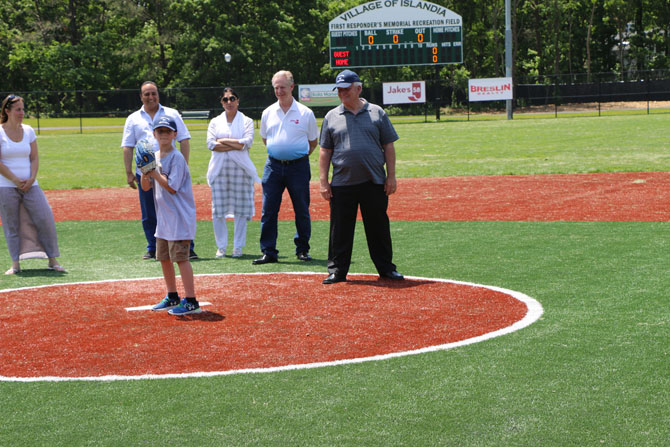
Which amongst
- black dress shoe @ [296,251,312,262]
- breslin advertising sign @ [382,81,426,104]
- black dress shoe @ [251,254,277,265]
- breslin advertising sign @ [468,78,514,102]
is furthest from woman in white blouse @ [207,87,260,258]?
breslin advertising sign @ [468,78,514,102]

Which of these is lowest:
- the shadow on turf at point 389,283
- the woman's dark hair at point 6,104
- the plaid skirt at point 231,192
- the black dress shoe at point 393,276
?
the shadow on turf at point 389,283

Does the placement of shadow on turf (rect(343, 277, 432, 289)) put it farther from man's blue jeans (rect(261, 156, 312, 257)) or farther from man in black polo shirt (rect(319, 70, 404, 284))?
man's blue jeans (rect(261, 156, 312, 257))

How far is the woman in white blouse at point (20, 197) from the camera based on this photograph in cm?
984

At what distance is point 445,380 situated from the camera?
207 inches

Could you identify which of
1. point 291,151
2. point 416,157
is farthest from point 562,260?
point 416,157

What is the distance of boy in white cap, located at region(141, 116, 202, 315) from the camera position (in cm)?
707

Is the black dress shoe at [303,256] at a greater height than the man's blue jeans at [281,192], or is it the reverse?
the man's blue jeans at [281,192]

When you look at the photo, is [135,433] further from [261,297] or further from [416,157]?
[416,157]

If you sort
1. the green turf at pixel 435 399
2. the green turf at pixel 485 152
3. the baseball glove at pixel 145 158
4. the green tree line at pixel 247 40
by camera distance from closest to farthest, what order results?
1. the green turf at pixel 435 399
2. the baseball glove at pixel 145 158
3. the green turf at pixel 485 152
4. the green tree line at pixel 247 40

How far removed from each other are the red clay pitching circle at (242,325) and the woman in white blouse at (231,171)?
74.1 inches

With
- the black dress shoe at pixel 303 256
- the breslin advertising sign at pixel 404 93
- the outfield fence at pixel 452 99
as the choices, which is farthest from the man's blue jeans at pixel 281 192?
the outfield fence at pixel 452 99

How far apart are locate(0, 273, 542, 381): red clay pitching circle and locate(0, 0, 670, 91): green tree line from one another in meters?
56.6

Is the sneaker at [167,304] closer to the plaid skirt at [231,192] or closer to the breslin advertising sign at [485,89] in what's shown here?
the plaid skirt at [231,192]

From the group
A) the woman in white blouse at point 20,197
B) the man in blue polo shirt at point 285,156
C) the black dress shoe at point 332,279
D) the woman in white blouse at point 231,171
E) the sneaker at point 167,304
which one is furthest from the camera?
the woman in white blouse at point 231,171
